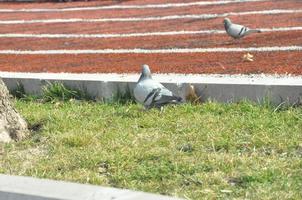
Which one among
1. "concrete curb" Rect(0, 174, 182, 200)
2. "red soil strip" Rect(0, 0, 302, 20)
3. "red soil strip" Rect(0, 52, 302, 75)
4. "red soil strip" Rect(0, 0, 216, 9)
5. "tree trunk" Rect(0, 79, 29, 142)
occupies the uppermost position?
"concrete curb" Rect(0, 174, 182, 200)

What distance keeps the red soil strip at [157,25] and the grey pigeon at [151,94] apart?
5851 millimetres

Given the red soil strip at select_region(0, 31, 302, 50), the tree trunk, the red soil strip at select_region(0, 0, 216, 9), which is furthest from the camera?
the red soil strip at select_region(0, 0, 216, 9)

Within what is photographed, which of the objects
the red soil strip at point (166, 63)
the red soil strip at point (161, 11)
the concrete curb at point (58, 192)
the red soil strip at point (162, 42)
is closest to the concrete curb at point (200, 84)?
the red soil strip at point (166, 63)

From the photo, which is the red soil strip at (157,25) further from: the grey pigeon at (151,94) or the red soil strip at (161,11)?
the grey pigeon at (151,94)

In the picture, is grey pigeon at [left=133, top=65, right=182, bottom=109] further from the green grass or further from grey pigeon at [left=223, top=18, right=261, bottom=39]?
grey pigeon at [left=223, top=18, right=261, bottom=39]

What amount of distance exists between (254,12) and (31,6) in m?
9.88

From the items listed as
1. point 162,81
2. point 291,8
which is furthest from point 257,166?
point 291,8

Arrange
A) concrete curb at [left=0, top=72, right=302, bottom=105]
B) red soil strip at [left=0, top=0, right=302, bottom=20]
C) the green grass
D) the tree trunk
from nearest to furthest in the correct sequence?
the green grass → the tree trunk → concrete curb at [left=0, top=72, right=302, bottom=105] → red soil strip at [left=0, top=0, right=302, bottom=20]

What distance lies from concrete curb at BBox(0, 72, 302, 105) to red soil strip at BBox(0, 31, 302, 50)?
8.64ft

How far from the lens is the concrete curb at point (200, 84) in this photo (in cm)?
709

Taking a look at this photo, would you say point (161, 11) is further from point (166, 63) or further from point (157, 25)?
point (166, 63)

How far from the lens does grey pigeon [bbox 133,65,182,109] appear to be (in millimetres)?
6832

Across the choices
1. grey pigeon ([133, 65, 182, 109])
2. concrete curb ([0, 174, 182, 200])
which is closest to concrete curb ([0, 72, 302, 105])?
grey pigeon ([133, 65, 182, 109])

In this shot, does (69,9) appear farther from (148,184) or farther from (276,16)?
(148,184)
